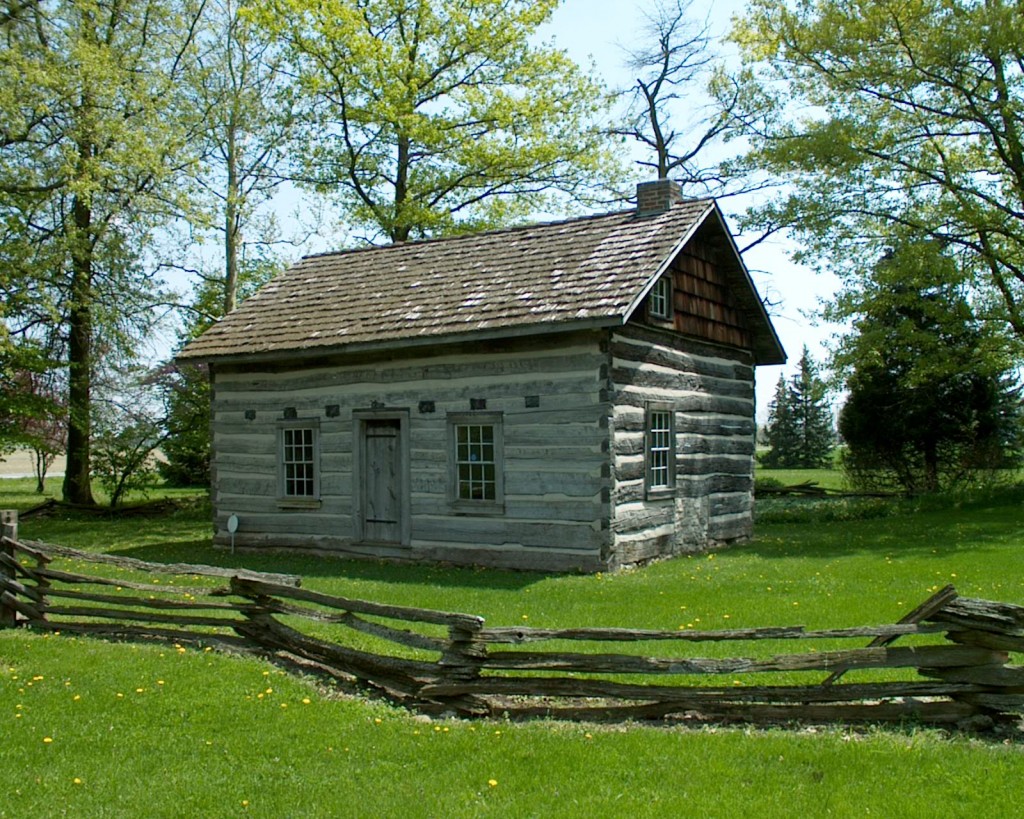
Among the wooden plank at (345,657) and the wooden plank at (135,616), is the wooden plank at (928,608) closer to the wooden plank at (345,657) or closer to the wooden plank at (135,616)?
the wooden plank at (345,657)

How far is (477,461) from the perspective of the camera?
15805 millimetres

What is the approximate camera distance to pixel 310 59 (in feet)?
103

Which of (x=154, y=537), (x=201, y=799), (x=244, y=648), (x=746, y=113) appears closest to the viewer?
(x=201, y=799)

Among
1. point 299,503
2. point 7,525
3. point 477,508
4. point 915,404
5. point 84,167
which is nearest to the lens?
point 7,525

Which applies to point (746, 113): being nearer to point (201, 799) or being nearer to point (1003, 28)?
point (1003, 28)

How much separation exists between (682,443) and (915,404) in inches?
590

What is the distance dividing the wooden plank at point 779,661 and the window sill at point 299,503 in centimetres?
1080

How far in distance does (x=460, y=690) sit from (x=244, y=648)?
2.85 m

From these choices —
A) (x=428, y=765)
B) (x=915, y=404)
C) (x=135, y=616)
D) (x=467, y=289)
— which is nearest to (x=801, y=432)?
(x=915, y=404)

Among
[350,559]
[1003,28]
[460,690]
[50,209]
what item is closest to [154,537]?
[350,559]

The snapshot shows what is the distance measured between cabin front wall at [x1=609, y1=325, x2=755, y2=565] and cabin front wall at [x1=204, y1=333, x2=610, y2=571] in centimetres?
56

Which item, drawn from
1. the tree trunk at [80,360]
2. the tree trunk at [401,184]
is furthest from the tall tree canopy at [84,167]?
the tree trunk at [401,184]

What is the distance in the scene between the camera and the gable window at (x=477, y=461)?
1555cm

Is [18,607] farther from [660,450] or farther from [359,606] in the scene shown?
[660,450]
